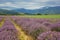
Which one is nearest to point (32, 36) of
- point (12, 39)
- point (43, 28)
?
point (43, 28)

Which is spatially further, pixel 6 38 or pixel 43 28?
pixel 43 28

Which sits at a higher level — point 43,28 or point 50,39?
point 50,39

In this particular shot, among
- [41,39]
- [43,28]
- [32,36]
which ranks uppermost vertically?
[41,39]

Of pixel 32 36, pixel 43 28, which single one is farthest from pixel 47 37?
pixel 32 36

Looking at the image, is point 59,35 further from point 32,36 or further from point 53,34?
point 32,36

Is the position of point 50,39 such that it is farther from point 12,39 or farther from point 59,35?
point 12,39

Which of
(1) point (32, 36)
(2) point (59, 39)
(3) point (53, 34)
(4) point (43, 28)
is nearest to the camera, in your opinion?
(2) point (59, 39)

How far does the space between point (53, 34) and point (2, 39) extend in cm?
147

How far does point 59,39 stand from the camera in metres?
5.12

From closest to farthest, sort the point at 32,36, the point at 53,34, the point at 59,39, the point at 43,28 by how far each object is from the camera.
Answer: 1. the point at 59,39
2. the point at 53,34
3. the point at 43,28
4. the point at 32,36

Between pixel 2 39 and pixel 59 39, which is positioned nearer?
pixel 59 39

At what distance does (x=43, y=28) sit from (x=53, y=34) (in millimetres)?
3114

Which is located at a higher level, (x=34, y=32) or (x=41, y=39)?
(x=41, y=39)

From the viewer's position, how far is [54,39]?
5.20 m
